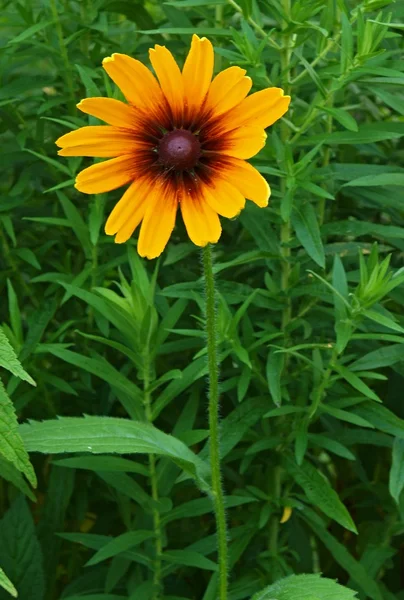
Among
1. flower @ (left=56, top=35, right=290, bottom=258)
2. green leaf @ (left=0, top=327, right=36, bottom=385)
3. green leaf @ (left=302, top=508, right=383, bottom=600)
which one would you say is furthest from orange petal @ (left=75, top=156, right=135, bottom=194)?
green leaf @ (left=302, top=508, right=383, bottom=600)

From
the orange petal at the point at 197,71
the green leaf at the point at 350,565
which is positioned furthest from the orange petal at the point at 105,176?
the green leaf at the point at 350,565

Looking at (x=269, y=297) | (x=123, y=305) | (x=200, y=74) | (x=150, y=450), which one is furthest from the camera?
(x=269, y=297)

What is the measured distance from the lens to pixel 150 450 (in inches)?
47.6

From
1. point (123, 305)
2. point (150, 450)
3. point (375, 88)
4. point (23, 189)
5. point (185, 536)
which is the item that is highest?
point (375, 88)

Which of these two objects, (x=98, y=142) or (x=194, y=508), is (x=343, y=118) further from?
(x=194, y=508)

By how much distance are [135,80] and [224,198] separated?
17 cm

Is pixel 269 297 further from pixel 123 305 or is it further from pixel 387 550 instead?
pixel 387 550

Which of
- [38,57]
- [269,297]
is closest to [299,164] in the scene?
[269,297]

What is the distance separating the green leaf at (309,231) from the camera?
149cm

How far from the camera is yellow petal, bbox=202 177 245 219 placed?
1079mm

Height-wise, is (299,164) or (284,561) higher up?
(299,164)

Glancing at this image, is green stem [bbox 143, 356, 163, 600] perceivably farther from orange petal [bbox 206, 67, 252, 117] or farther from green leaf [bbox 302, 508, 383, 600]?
orange petal [bbox 206, 67, 252, 117]

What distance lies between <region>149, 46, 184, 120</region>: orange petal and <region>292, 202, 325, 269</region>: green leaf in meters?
0.42

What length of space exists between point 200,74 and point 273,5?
1.66 ft
